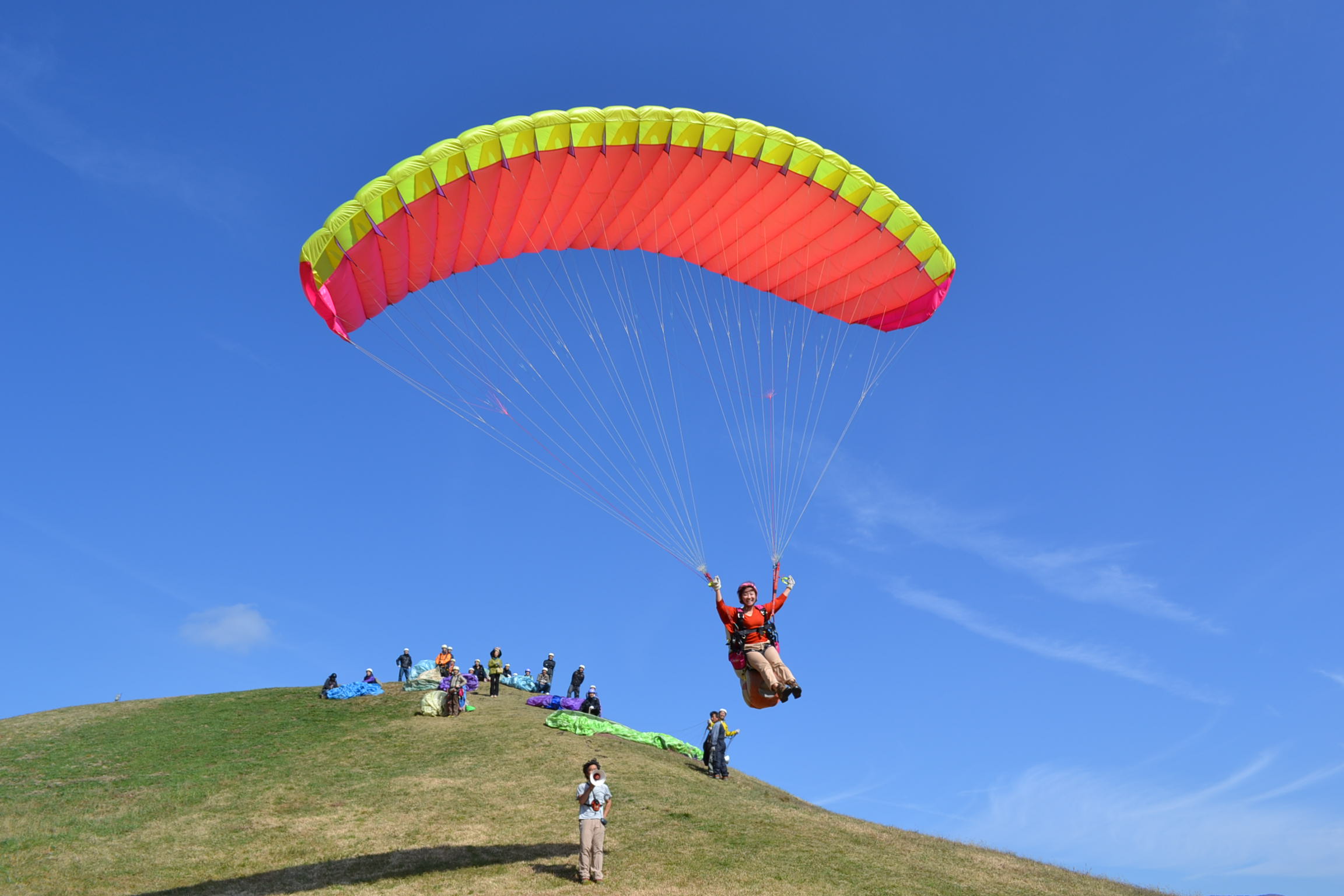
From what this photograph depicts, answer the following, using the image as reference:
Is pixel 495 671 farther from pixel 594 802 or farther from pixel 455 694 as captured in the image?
pixel 594 802

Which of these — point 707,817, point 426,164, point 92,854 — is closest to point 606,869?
point 707,817

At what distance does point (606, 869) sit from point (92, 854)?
325 inches

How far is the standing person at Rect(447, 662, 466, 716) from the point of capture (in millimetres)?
24406

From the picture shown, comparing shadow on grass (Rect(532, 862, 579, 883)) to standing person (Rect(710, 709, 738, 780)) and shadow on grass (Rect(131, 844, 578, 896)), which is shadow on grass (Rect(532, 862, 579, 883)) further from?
standing person (Rect(710, 709, 738, 780))

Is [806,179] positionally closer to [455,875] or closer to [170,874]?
[455,875]

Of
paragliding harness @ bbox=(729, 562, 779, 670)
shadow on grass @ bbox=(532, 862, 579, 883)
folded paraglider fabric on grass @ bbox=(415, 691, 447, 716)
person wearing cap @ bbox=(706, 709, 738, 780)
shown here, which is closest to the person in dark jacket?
folded paraglider fabric on grass @ bbox=(415, 691, 447, 716)

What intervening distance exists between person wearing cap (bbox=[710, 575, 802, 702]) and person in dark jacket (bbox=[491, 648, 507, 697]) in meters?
15.8

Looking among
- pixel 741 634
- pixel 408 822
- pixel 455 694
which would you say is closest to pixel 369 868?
pixel 408 822

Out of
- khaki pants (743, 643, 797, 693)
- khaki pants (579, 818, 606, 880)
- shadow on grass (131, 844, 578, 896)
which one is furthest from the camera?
shadow on grass (131, 844, 578, 896)

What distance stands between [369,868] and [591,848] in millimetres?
3584

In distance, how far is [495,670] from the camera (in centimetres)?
2736

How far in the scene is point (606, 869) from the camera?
1434 centimetres

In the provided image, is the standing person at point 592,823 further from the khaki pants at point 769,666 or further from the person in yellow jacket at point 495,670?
the person in yellow jacket at point 495,670

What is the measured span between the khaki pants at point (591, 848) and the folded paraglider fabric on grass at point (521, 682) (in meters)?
16.2
